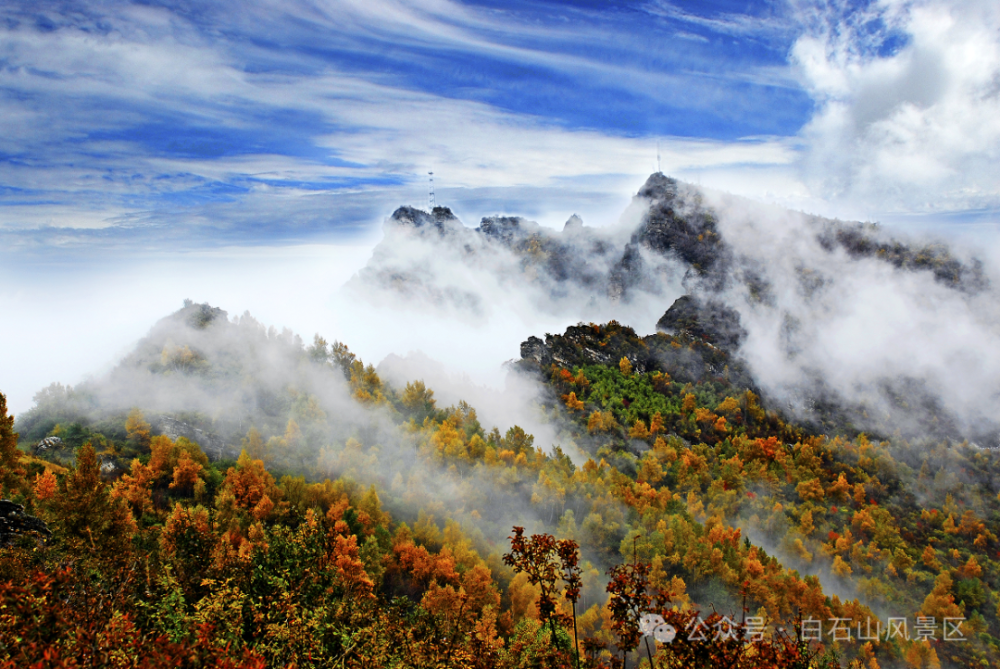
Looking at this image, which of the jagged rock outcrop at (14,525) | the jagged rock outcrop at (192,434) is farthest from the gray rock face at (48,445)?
the jagged rock outcrop at (14,525)

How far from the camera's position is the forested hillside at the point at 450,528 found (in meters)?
21.9

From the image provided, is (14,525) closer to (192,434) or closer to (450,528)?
(450,528)

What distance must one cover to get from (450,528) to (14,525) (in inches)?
2575

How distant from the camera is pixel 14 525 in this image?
34.9m

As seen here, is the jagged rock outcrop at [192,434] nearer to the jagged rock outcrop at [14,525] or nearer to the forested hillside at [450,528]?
the forested hillside at [450,528]

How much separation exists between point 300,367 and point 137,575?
160m

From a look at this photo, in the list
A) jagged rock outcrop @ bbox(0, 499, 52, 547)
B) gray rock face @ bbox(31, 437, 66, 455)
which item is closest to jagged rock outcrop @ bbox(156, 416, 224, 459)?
gray rock face @ bbox(31, 437, 66, 455)

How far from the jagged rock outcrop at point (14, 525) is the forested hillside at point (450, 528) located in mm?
178

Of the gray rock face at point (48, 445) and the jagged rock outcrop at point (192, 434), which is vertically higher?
the gray rock face at point (48, 445)

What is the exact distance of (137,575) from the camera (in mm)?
28812

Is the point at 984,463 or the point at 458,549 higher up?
the point at 458,549

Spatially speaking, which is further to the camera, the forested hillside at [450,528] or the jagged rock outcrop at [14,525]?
the jagged rock outcrop at [14,525]

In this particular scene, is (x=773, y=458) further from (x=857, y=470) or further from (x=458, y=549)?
(x=458, y=549)

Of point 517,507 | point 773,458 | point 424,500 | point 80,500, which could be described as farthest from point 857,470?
point 80,500
